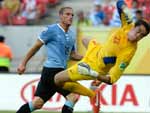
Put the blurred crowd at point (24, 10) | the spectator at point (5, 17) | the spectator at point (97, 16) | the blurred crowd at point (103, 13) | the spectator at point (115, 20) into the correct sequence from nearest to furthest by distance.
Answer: the spectator at point (115, 20)
the blurred crowd at point (103, 13)
the spectator at point (97, 16)
the spectator at point (5, 17)
the blurred crowd at point (24, 10)

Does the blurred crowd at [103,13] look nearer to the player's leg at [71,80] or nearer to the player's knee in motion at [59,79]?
the player's leg at [71,80]

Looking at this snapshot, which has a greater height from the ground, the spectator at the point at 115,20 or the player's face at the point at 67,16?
the player's face at the point at 67,16

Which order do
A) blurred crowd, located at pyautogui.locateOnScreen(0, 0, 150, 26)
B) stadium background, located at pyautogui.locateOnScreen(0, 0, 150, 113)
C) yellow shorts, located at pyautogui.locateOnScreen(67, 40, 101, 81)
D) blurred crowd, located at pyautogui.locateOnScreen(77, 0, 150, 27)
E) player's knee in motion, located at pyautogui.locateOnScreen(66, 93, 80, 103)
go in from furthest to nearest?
blurred crowd, located at pyautogui.locateOnScreen(0, 0, 150, 26), blurred crowd, located at pyautogui.locateOnScreen(77, 0, 150, 27), stadium background, located at pyautogui.locateOnScreen(0, 0, 150, 113), player's knee in motion, located at pyautogui.locateOnScreen(66, 93, 80, 103), yellow shorts, located at pyautogui.locateOnScreen(67, 40, 101, 81)

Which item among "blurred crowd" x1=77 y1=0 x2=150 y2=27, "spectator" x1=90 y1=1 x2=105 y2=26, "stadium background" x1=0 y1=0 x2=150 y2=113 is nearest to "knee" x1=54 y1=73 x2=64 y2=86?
"stadium background" x1=0 y1=0 x2=150 y2=113

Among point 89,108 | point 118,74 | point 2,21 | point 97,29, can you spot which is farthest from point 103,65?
point 2,21

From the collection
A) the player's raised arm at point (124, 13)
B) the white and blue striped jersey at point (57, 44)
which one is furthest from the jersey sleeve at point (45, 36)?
the player's raised arm at point (124, 13)

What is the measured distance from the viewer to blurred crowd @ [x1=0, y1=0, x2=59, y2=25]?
21156 millimetres

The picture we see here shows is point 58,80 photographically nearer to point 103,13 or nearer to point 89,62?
point 89,62

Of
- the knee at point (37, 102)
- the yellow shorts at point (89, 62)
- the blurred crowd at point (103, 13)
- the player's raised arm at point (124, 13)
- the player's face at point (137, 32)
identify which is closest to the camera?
the player's face at point (137, 32)

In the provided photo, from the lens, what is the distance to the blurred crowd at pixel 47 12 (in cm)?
1989

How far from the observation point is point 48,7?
73.2ft

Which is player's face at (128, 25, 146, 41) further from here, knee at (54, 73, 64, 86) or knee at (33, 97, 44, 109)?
knee at (33, 97, 44, 109)

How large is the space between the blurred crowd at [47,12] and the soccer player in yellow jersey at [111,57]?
8341mm

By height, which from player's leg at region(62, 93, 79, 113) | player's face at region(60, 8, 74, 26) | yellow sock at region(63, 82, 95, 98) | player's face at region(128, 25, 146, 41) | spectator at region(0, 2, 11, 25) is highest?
player's face at region(60, 8, 74, 26)
